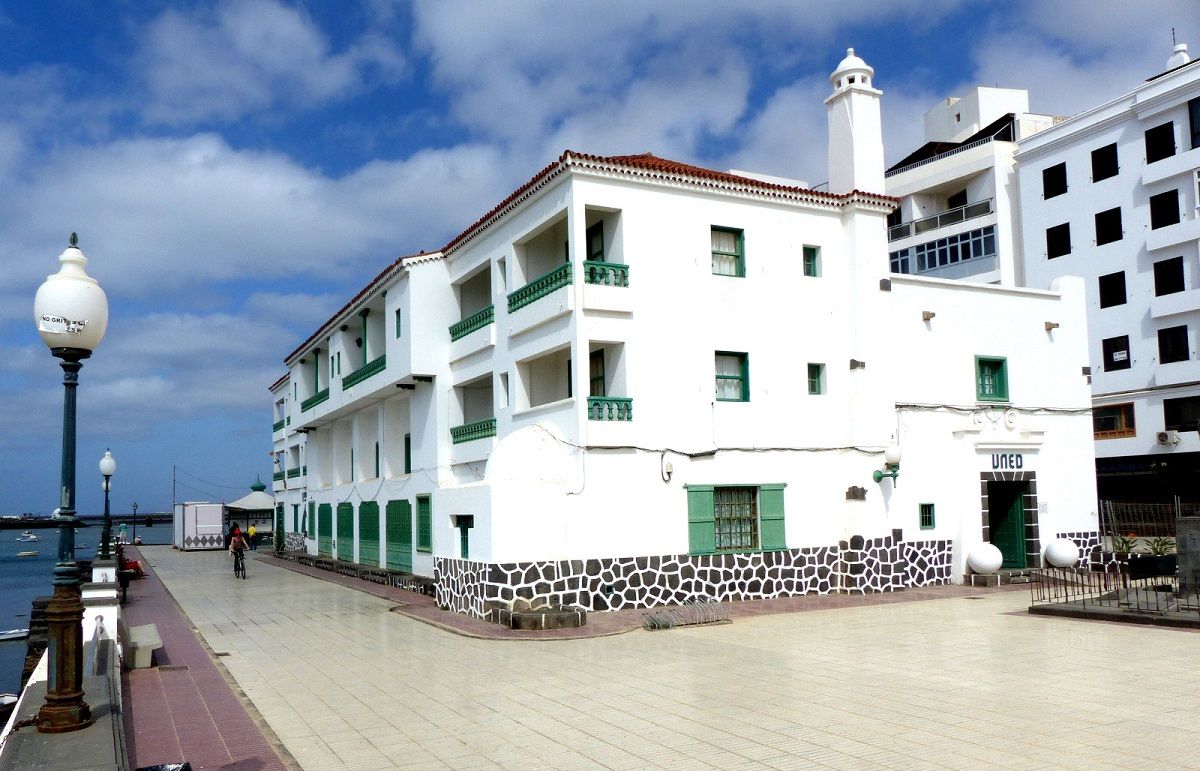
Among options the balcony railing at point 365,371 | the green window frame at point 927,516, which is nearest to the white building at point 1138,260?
the green window frame at point 927,516

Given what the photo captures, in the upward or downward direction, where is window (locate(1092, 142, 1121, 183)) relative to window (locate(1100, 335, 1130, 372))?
upward

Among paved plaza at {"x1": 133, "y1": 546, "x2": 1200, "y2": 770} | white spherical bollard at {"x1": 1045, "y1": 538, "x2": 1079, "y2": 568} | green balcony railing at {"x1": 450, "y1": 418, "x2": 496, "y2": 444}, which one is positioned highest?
green balcony railing at {"x1": 450, "y1": 418, "x2": 496, "y2": 444}

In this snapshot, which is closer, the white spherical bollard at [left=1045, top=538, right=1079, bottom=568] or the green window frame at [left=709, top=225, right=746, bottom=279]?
the green window frame at [left=709, top=225, right=746, bottom=279]

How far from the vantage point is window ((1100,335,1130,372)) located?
1426 inches

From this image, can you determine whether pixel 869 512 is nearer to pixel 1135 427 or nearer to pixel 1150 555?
pixel 1150 555

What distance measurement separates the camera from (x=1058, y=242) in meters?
38.8

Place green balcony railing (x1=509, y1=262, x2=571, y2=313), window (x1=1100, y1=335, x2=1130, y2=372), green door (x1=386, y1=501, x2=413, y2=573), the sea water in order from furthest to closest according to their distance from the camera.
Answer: window (x1=1100, y1=335, x2=1130, y2=372)
green door (x1=386, y1=501, x2=413, y2=573)
the sea water
green balcony railing (x1=509, y1=262, x2=571, y2=313)

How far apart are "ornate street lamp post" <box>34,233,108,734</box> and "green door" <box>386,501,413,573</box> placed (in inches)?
737

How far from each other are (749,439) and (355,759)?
1284 cm

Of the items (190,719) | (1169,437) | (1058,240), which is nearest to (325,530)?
(190,719)

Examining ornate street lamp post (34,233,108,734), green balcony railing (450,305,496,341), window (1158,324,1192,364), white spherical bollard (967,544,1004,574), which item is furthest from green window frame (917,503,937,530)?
window (1158,324,1192,364)

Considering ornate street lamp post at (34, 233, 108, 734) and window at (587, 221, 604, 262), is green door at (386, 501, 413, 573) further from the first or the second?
ornate street lamp post at (34, 233, 108, 734)

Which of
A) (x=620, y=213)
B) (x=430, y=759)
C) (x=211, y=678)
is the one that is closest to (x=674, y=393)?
(x=620, y=213)

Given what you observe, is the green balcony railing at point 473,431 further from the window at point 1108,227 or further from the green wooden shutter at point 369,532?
the window at point 1108,227
